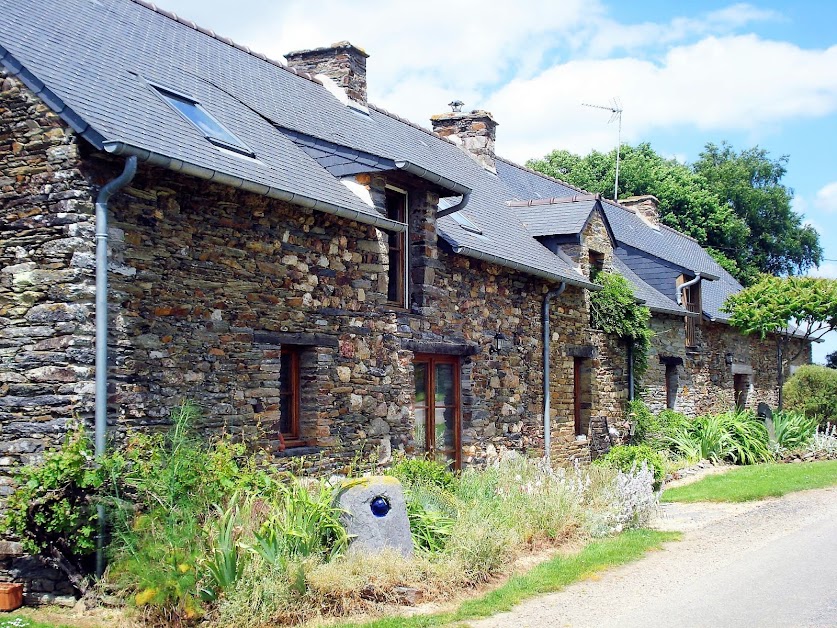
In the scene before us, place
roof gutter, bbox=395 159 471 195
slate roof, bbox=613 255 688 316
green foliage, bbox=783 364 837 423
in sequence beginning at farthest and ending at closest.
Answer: green foliage, bbox=783 364 837 423 → slate roof, bbox=613 255 688 316 → roof gutter, bbox=395 159 471 195

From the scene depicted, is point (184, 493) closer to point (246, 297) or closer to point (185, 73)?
point (246, 297)

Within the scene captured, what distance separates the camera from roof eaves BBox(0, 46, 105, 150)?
795 centimetres

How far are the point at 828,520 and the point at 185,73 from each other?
9.93 m

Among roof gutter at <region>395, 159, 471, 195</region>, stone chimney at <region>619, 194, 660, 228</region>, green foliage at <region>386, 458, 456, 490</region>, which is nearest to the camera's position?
green foliage at <region>386, 458, 456, 490</region>

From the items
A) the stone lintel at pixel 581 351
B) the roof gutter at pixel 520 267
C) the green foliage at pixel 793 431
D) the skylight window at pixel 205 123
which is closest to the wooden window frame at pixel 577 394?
the stone lintel at pixel 581 351

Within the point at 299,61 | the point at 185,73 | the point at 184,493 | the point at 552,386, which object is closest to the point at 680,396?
the point at 552,386

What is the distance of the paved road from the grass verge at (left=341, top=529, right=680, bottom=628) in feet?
0.45

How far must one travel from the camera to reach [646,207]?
2856 cm

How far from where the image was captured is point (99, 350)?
802 cm

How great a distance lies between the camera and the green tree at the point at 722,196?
35.8 m

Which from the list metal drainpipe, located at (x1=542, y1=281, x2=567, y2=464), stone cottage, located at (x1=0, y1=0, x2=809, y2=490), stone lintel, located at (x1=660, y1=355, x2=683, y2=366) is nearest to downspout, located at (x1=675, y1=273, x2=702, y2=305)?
stone lintel, located at (x1=660, y1=355, x2=683, y2=366)

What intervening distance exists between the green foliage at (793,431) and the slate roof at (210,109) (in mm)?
7700

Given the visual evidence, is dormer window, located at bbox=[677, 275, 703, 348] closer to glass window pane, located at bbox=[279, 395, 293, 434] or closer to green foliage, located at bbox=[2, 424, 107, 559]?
glass window pane, located at bbox=[279, 395, 293, 434]

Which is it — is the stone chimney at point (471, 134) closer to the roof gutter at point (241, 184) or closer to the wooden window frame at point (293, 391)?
the roof gutter at point (241, 184)
